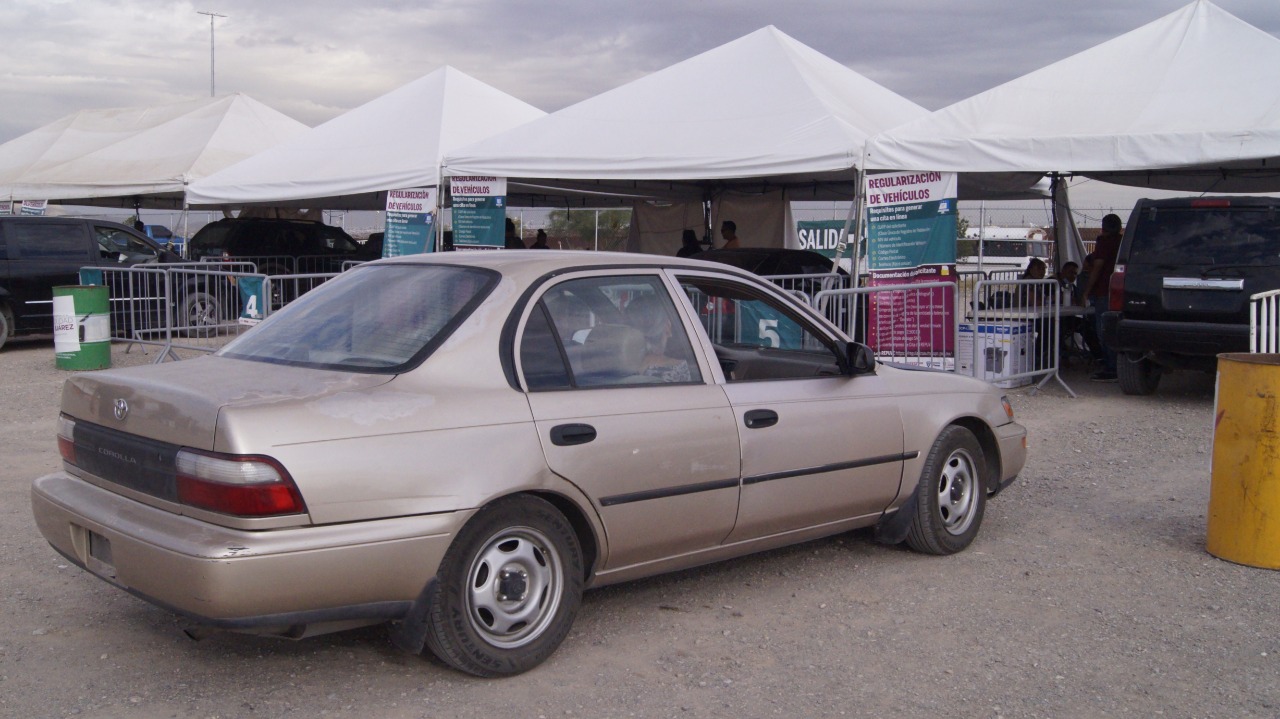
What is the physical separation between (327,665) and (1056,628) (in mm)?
Result: 3090

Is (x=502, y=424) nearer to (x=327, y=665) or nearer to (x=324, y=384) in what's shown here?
(x=324, y=384)

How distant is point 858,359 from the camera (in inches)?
204

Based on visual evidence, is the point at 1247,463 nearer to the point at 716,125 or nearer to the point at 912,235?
the point at 912,235

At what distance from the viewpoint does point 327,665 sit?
4254 millimetres

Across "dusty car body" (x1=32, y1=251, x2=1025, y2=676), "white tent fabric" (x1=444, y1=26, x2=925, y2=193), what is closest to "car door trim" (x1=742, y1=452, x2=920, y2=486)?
"dusty car body" (x1=32, y1=251, x2=1025, y2=676)

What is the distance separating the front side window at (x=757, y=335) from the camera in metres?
5.13

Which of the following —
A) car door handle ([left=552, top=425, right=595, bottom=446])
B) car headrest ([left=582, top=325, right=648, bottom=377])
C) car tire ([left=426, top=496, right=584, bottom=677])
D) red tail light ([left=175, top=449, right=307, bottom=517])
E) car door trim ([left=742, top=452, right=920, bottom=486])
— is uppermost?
car headrest ([left=582, top=325, right=648, bottom=377])

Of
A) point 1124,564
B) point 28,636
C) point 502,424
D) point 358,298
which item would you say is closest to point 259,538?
point 502,424

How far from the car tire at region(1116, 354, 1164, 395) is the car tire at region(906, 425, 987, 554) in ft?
19.3

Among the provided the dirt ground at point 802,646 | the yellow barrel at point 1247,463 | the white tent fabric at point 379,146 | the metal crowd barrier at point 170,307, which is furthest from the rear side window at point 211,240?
the yellow barrel at point 1247,463

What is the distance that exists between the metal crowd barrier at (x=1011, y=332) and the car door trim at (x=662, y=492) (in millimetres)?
6607

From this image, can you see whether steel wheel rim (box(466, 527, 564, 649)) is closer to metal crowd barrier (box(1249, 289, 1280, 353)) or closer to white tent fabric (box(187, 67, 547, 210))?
metal crowd barrier (box(1249, 289, 1280, 353))

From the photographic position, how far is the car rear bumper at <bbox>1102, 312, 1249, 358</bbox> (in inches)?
386

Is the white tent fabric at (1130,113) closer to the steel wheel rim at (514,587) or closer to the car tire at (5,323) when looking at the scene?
the steel wheel rim at (514,587)
